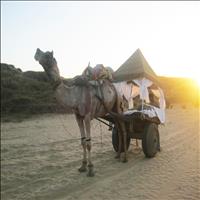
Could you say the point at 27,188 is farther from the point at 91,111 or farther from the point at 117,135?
the point at 117,135

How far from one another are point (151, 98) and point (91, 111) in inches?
111

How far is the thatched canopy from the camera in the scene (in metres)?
10.2

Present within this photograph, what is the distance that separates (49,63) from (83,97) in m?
1.48

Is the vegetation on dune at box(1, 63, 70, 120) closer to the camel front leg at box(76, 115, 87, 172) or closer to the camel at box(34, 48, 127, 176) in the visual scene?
the camel at box(34, 48, 127, 176)

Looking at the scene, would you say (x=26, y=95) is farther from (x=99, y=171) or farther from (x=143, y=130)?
(x=99, y=171)

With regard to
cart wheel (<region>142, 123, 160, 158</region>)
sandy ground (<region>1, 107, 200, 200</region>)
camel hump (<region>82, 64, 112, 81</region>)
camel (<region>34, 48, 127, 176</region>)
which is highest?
camel hump (<region>82, 64, 112, 81</region>)

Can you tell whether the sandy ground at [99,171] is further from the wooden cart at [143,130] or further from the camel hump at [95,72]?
the camel hump at [95,72]

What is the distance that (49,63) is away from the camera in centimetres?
848

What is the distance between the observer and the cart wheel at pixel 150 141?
446 inches

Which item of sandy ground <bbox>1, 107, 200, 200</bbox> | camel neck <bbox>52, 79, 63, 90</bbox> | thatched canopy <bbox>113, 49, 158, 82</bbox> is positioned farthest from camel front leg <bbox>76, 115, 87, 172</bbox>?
thatched canopy <bbox>113, 49, 158, 82</bbox>

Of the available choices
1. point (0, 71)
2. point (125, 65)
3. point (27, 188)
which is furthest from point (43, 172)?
point (0, 71)

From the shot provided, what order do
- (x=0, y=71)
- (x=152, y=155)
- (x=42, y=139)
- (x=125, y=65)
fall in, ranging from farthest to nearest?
(x=0, y=71), (x=42, y=139), (x=152, y=155), (x=125, y=65)

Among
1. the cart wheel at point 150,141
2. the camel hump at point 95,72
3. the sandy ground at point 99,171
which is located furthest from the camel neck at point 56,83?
the cart wheel at point 150,141

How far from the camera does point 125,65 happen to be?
1072cm
